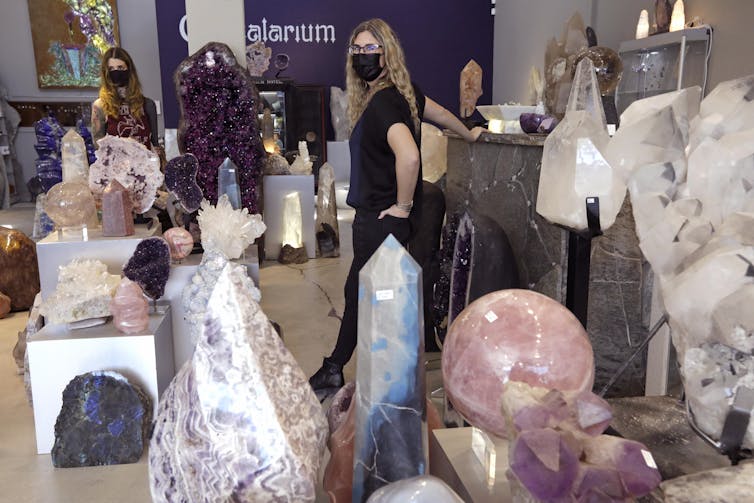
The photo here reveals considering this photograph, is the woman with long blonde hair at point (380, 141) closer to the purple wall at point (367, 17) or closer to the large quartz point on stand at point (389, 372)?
the large quartz point on stand at point (389, 372)

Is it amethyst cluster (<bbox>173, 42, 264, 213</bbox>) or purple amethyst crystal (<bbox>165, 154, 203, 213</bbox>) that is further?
amethyst cluster (<bbox>173, 42, 264, 213</bbox>)

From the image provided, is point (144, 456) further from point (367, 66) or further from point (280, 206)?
point (280, 206)

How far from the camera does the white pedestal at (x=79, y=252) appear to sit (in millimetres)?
2410

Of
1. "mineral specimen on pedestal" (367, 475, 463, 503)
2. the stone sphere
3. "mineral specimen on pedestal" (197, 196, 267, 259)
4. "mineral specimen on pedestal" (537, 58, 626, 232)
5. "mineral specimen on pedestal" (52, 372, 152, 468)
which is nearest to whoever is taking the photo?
"mineral specimen on pedestal" (367, 475, 463, 503)

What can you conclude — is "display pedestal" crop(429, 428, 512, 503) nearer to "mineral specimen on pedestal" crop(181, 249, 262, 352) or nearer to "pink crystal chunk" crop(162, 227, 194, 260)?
"mineral specimen on pedestal" crop(181, 249, 262, 352)

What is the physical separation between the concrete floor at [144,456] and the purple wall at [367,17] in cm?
346

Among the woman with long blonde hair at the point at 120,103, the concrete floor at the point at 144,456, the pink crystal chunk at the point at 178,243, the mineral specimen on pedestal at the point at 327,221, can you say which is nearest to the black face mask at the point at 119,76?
the woman with long blonde hair at the point at 120,103

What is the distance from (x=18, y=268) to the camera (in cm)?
360

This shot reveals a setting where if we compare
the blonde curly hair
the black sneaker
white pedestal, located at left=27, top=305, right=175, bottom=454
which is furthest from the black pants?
white pedestal, located at left=27, top=305, right=175, bottom=454

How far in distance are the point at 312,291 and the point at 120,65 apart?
5.61 ft

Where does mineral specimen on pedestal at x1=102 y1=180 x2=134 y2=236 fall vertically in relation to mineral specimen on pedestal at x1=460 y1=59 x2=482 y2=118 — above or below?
below

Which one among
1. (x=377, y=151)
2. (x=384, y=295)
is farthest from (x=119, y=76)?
(x=384, y=295)

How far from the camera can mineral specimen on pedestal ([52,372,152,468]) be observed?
1.99 meters

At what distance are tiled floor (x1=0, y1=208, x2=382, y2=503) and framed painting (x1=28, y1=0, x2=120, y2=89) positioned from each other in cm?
459
